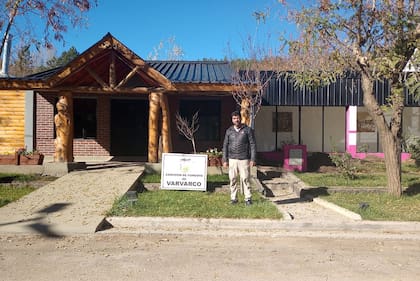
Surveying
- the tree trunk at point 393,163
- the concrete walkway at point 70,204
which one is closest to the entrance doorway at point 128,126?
the concrete walkway at point 70,204

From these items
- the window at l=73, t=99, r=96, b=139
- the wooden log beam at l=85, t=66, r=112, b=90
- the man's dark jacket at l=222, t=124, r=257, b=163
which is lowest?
the man's dark jacket at l=222, t=124, r=257, b=163

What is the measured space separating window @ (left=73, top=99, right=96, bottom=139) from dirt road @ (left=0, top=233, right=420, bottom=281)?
1095 cm

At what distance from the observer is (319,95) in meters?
16.4

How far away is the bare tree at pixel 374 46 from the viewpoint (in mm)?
9242

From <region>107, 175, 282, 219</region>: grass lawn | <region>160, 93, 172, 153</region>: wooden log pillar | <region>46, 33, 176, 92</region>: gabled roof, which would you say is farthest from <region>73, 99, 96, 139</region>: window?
<region>107, 175, 282, 219</region>: grass lawn

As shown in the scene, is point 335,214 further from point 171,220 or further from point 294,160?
point 294,160

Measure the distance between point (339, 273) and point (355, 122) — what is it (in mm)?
13540

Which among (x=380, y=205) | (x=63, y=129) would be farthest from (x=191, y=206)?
(x=63, y=129)

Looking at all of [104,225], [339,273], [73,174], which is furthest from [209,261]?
[73,174]

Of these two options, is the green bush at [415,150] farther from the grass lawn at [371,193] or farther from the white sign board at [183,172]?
the white sign board at [183,172]

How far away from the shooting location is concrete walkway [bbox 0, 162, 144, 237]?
23.2ft

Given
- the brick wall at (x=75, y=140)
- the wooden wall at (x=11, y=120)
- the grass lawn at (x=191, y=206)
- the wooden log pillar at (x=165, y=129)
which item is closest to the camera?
the grass lawn at (x=191, y=206)

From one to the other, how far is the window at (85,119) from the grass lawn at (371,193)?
340 inches

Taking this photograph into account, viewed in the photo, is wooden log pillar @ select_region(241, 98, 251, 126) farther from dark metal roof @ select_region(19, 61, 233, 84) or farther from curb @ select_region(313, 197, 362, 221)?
curb @ select_region(313, 197, 362, 221)
